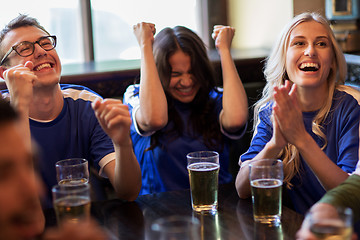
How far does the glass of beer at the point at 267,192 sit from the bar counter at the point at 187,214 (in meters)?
0.03

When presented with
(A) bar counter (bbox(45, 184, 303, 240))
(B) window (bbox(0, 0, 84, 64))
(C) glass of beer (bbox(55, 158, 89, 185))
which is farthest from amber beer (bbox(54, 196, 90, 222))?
(B) window (bbox(0, 0, 84, 64))

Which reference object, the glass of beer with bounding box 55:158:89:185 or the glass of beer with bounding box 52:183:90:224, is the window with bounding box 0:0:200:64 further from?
the glass of beer with bounding box 52:183:90:224

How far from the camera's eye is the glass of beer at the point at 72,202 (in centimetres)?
117

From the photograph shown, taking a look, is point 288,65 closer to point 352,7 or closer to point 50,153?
point 50,153

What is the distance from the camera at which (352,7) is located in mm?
3064

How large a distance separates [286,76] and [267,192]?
31.9 inches

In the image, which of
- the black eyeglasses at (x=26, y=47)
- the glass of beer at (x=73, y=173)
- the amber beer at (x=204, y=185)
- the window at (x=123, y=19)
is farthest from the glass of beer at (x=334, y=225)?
the window at (x=123, y=19)

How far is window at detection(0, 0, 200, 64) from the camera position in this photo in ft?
10.6

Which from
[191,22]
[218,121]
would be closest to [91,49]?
[191,22]

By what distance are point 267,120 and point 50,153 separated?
2.71ft

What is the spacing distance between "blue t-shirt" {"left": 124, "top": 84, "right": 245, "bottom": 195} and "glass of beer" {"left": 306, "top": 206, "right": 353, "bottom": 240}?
3.84ft

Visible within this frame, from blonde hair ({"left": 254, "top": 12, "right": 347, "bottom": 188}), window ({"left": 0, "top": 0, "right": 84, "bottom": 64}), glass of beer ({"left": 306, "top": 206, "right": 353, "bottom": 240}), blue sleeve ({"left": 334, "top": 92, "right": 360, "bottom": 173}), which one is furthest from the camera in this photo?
window ({"left": 0, "top": 0, "right": 84, "bottom": 64})

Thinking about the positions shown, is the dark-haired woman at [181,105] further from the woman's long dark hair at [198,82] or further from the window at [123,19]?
the window at [123,19]

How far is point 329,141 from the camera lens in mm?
1779
